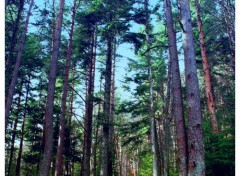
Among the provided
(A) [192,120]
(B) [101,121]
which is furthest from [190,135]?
(B) [101,121]

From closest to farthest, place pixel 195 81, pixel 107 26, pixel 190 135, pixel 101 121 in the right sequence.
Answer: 1. pixel 190 135
2. pixel 195 81
3. pixel 101 121
4. pixel 107 26

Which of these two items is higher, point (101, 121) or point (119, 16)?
point (119, 16)

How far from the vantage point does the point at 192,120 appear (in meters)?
6.20

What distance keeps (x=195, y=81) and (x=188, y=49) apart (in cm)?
96

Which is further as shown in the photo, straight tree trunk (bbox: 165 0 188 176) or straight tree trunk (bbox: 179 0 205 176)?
straight tree trunk (bbox: 165 0 188 176)

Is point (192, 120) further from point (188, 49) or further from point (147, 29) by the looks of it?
point (147, 29)

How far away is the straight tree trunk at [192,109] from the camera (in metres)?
5.89

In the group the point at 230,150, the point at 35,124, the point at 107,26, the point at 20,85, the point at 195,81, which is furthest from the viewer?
the point at 35,124

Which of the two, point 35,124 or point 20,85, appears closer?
point 20,85

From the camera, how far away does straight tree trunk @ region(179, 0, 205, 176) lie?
5891 mm

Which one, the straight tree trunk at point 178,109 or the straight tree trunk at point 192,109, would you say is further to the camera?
the straight tree trunk at point 178,109

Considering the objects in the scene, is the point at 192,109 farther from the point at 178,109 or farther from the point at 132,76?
the point at 132,76
